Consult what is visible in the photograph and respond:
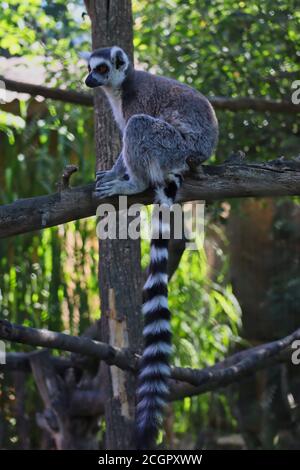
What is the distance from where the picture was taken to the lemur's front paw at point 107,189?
361cm

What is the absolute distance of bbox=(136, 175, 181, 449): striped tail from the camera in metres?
3.13

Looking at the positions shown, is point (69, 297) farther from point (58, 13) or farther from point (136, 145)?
point (136, 145)

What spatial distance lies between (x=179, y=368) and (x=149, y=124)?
141 centimetres

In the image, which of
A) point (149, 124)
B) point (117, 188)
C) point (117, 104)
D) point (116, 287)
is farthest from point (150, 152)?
point (116, 287)

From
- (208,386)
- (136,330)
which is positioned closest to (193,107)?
(136,330)

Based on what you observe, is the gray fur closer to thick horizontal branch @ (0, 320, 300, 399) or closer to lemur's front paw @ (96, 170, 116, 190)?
lemur's front paw @ (96, 170, 116, 190)

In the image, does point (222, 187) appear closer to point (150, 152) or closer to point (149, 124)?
point (150, 152)

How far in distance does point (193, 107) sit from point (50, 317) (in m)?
2.89

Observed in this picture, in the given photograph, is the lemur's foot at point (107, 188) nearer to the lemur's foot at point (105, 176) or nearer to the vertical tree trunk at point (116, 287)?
the lemur's foot at point (105, 176)

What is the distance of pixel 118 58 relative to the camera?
459 cm

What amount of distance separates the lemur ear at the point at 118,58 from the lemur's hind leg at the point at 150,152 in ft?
1.90

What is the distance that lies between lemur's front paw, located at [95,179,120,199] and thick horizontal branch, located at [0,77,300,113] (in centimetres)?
195

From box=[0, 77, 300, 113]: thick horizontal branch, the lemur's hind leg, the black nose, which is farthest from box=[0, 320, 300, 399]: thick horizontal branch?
box=[0, 77, 300, 113]: thick horizontal branch

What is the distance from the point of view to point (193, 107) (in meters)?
4.40
